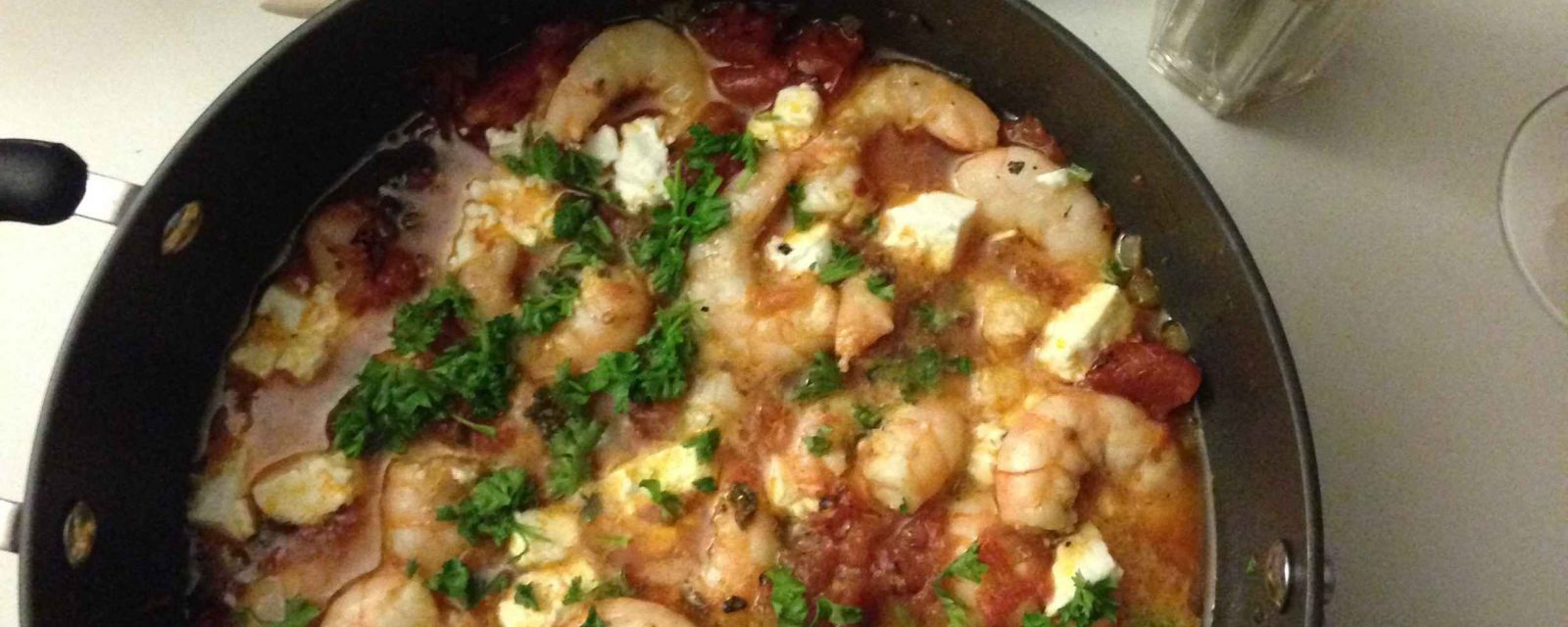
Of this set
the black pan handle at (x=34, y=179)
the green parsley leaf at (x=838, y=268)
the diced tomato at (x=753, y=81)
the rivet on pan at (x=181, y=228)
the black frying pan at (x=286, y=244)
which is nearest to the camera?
the black pan handle at (x=34, y=179)

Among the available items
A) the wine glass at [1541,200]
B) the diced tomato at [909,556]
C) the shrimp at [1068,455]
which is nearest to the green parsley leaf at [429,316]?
the diced tomato at [909,556]

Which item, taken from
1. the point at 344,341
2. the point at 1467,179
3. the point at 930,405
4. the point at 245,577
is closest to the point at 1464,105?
the point at 1467,179

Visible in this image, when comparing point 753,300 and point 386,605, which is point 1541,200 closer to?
point 753,300

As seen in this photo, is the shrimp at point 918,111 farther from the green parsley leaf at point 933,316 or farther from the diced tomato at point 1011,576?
the diced tomato at point 1011,576

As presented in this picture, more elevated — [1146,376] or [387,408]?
[1146,376]

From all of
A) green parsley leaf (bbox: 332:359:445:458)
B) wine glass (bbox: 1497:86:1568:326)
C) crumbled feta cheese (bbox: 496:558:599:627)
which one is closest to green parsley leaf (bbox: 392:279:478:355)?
green parsley leaf (bbox: 332:359:445:458)

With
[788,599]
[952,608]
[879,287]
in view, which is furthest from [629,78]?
[952,608]

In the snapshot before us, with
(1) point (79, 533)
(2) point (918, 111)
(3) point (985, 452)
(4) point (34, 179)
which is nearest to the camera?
(4) point (34, 179)

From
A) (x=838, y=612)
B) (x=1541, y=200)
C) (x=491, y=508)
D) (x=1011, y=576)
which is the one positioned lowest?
(x=491, y=508)
